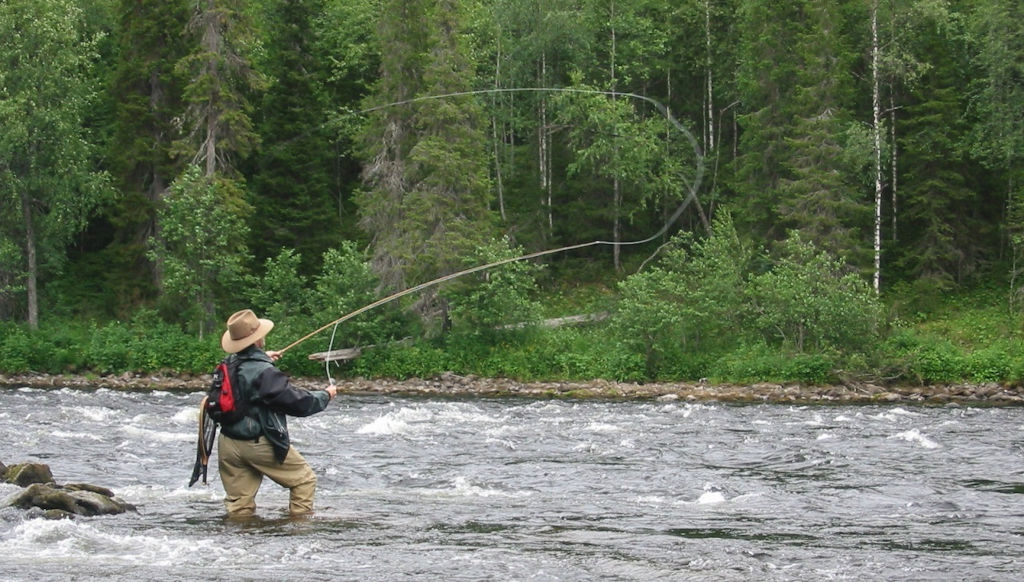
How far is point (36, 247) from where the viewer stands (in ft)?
125

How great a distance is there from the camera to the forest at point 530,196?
32.4m

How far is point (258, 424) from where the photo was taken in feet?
32.0

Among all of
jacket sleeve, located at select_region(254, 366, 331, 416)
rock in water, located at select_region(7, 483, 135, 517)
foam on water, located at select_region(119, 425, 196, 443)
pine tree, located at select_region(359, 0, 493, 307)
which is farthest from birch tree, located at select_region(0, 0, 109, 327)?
jacket sleeve, located at select_region(254, 366, 331, 416)

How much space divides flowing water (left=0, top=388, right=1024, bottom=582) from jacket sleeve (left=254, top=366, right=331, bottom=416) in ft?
3.12

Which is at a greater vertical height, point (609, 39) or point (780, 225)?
point (609, 39)

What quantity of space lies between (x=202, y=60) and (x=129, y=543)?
1145 inches

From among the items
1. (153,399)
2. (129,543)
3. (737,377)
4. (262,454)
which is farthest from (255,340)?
(737,377)

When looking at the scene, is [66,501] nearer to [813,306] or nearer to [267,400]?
[267,400]

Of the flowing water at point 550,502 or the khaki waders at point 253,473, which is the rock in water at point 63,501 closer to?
the flowing water at point 550,502

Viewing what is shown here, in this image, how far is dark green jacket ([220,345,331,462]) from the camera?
31.2 ft

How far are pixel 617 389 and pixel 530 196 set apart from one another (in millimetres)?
16000

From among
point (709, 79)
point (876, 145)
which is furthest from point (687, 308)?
point (709, 79)

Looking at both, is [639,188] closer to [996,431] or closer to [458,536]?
[996,431]

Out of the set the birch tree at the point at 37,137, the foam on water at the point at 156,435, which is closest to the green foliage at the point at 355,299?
the birch tree at the point at 37,137
